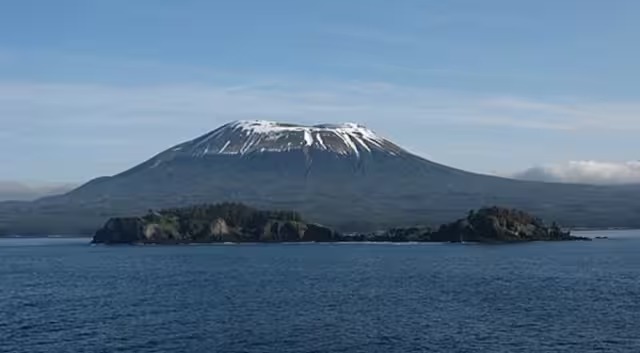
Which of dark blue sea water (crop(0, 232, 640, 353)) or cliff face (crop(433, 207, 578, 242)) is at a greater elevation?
cliff face (crop(433, 207, 578, 242))

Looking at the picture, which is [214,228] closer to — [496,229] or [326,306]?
[496,229]

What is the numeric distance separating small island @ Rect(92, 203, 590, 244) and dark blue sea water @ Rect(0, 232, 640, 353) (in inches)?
1862

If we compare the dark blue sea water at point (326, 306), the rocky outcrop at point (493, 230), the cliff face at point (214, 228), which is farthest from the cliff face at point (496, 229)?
the dark blue sea water at point (326, 306)

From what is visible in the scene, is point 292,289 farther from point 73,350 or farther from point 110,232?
point 110,232

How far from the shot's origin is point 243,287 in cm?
5878

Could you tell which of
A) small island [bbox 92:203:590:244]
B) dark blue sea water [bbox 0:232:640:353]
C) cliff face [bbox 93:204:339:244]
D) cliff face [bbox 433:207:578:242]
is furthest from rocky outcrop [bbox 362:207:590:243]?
dark blue sea water [bbox 0:232:640:353]

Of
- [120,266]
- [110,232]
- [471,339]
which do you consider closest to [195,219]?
[110,232]

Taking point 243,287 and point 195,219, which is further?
point 195,219

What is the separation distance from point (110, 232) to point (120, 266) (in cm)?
5808

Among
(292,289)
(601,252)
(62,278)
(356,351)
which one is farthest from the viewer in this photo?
(601,252)

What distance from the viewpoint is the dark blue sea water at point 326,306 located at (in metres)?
37.0

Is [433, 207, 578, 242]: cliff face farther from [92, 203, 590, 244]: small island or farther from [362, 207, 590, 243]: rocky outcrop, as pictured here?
[92, 203, 590, 244]: small island

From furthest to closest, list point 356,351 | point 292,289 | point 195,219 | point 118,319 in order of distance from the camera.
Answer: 1. point 195,219
2. point 292,289
3. point 118,319
4. point 356,351

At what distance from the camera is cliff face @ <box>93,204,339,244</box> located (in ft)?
438
